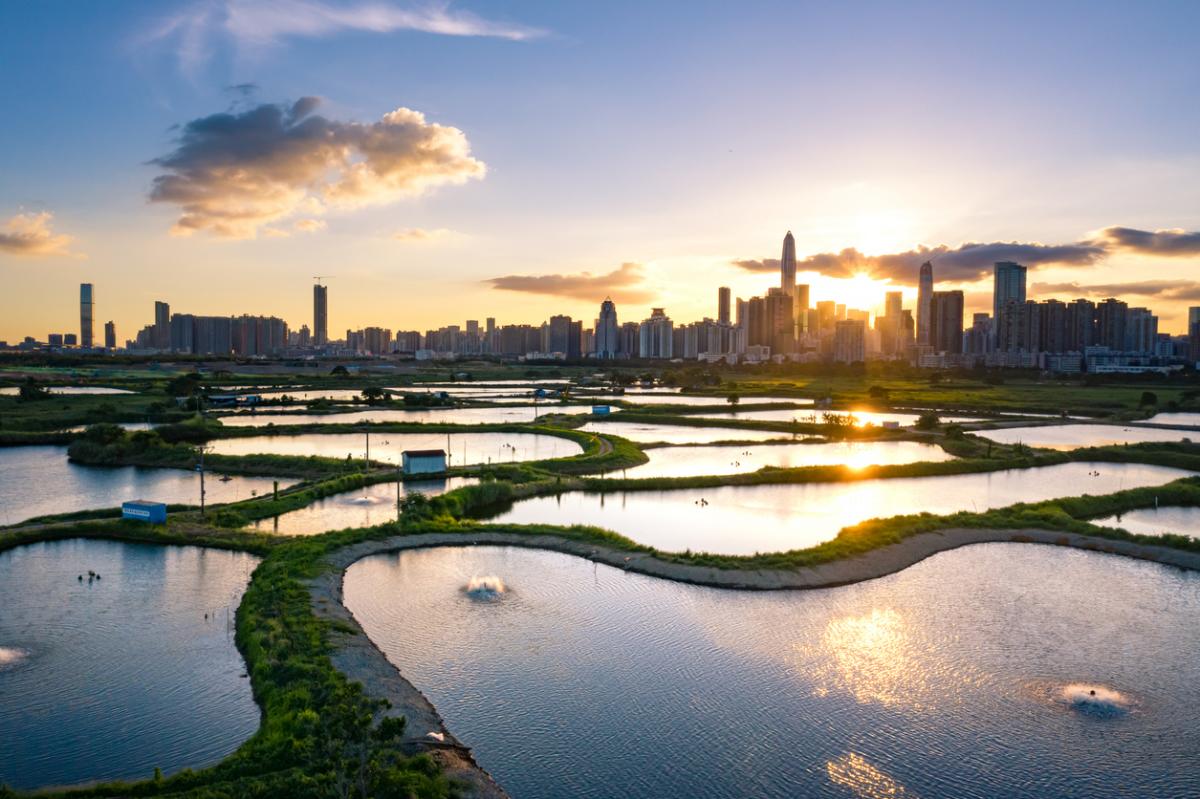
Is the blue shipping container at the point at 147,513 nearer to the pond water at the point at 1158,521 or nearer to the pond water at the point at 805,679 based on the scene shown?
the pond water at the point at 805,679

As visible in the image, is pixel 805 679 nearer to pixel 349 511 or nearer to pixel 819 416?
pixel 349 511

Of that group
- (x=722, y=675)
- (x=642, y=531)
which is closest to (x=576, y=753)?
(x=722, y=675)

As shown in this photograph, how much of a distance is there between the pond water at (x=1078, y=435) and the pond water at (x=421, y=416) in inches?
1348

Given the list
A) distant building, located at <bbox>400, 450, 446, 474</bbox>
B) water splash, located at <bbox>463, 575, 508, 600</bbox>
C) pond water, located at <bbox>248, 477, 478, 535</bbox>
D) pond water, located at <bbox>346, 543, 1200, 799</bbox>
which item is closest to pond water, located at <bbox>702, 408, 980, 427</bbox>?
distant building, located at <bbox>400, 450, 446, 474</bbox>

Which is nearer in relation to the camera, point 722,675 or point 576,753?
point 576,753

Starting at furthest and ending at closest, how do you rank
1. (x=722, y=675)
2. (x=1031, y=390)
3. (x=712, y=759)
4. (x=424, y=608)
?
1. (x=1031, y=390)
2. (x=424, y=608)
3. (x=722, y=675)
4. (x=712, y=759)

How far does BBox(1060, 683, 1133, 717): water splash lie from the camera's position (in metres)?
14.9

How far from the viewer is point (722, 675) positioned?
16391mm

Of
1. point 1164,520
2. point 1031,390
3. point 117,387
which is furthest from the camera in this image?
point 1031,390

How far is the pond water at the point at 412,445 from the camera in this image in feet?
155

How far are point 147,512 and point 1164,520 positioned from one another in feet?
134

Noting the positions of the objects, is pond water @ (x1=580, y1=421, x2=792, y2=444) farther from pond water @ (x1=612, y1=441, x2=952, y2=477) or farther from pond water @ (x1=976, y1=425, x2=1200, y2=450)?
pond water @ (x1=976, y1=425, x2=1200, y2=450)

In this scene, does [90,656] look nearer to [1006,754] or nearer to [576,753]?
[576,753]

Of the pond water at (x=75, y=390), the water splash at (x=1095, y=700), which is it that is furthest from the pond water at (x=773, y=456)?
the pond water at (x=75, y=390)
